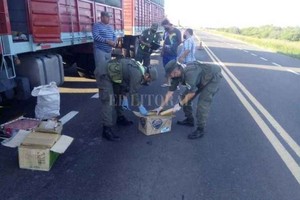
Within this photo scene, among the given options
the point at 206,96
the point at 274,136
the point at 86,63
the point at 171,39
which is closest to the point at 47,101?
the point at 206,96

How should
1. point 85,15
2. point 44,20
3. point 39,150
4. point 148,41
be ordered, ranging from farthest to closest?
point 148,41
point 85,15
point 44,20
point 39,150

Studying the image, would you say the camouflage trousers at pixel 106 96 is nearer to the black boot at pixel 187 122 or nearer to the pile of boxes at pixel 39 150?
the pile of boxes at pixel 39 150

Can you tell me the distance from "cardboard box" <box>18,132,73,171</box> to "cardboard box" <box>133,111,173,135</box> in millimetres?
1549

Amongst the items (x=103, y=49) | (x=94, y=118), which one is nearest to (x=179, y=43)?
(x=103, y=49)

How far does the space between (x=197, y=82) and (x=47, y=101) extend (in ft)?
8.13

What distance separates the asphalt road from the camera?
3504 millimetres

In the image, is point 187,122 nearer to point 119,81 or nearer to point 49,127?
point 119,81

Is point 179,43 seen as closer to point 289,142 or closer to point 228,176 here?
point 289,142

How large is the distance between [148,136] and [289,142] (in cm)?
227

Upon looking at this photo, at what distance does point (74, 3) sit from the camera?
6.99 meters

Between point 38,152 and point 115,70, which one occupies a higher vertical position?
point 115,70

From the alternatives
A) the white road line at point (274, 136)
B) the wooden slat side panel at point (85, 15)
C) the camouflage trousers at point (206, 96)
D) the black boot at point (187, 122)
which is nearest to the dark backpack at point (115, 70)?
the camouflage trousers at point (206, 96)

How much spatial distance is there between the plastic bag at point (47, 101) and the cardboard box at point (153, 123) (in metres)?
1.36

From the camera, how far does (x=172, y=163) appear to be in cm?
423
